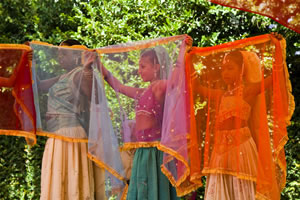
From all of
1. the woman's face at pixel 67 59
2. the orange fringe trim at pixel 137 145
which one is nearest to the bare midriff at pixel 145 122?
the orange fringe trim at pixel 137 145

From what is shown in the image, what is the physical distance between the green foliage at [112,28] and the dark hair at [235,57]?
5.98ft

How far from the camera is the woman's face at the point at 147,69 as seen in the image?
4410mm

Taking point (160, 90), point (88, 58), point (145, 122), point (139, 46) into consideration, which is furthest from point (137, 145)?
point (88, 58)

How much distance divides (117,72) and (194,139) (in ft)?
3.32

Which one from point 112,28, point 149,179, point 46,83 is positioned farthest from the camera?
point 112,28

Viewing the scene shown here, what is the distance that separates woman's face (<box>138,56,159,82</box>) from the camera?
441 centimetres

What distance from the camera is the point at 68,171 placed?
4754 millimetres

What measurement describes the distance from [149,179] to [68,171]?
0.90 meters

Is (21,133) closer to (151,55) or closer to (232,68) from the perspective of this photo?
(151,55)

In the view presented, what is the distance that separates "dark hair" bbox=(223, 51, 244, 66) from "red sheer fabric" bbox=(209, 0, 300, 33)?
590 mm

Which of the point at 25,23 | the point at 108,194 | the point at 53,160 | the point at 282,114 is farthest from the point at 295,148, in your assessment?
the point at 25,23

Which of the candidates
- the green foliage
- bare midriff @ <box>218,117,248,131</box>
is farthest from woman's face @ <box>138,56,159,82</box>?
the green foliage

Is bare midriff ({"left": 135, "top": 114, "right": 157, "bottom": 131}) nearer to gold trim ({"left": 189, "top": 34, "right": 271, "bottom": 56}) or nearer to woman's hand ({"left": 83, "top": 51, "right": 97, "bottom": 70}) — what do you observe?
gold trim ({"left": 189, "top": 34, "right": 271, "bottom": 56})

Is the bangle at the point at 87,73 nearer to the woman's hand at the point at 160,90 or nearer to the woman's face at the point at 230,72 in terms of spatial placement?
the woman's hand at the point at 160,90
